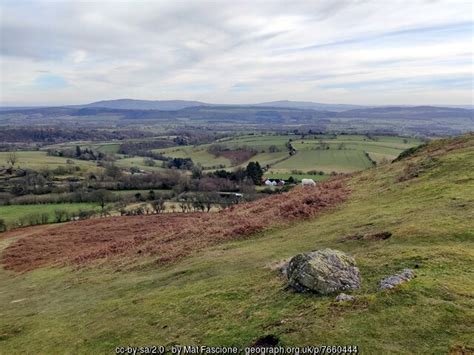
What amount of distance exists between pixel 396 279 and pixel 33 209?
290ft

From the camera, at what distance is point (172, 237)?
1427 inches

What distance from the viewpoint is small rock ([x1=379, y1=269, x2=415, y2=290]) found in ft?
48.7

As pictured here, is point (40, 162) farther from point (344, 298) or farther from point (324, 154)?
point (344, 298)

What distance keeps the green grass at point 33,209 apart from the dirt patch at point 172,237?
1033 inches

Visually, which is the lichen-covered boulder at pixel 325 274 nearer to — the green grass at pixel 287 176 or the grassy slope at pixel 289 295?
the grassy slope at pixel 289 295

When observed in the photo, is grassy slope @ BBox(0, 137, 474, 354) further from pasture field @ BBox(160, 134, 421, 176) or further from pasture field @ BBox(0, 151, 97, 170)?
pasture field @ BBox(0, 151, 97, 170)

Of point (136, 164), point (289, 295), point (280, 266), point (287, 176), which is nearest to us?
point (289, 295)

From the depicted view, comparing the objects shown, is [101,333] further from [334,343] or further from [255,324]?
[334,343]

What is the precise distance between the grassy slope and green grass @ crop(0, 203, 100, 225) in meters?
51.0

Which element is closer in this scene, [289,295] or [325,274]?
[325,274]

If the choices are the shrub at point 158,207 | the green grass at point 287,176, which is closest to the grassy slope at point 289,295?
the shrub at point 158,207

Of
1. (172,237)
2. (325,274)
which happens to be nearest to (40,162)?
(172,237)

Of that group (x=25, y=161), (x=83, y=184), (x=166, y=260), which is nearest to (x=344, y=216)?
(x=166, y=260)

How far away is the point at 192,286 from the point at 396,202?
17.0 m
